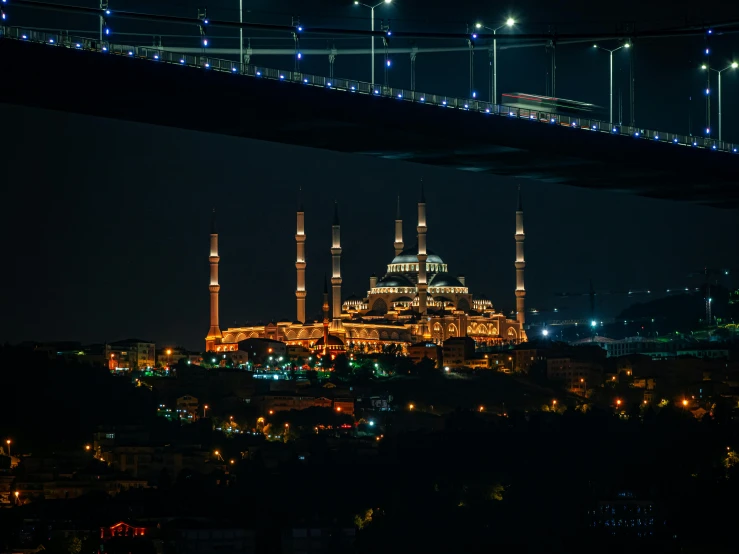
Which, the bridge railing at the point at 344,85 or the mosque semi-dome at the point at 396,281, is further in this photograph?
the mosque semi-dome at the point at 396,281

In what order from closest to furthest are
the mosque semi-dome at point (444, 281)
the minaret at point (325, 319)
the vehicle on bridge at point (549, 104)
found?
the vehicle on bridge at point (549, 104)
the minaret at point (325, 319)
the mosque semi-dome at point (444, 281)

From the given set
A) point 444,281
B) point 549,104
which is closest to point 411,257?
point 444,281

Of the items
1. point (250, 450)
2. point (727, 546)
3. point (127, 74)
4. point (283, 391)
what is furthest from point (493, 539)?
point (283, 391)

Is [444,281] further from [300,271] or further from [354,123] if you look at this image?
[354,123]

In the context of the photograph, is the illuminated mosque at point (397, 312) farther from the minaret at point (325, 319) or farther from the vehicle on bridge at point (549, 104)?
the vehicle on bridge at point (549, 104)

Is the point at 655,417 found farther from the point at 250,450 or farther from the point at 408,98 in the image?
the point at 408,98

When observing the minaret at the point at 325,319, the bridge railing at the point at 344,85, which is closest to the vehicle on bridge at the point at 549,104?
the bridge railing at the point at 344,85

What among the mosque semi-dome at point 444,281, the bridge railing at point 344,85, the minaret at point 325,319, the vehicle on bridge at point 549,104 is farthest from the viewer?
the mosque semi-dome at point 444,281
